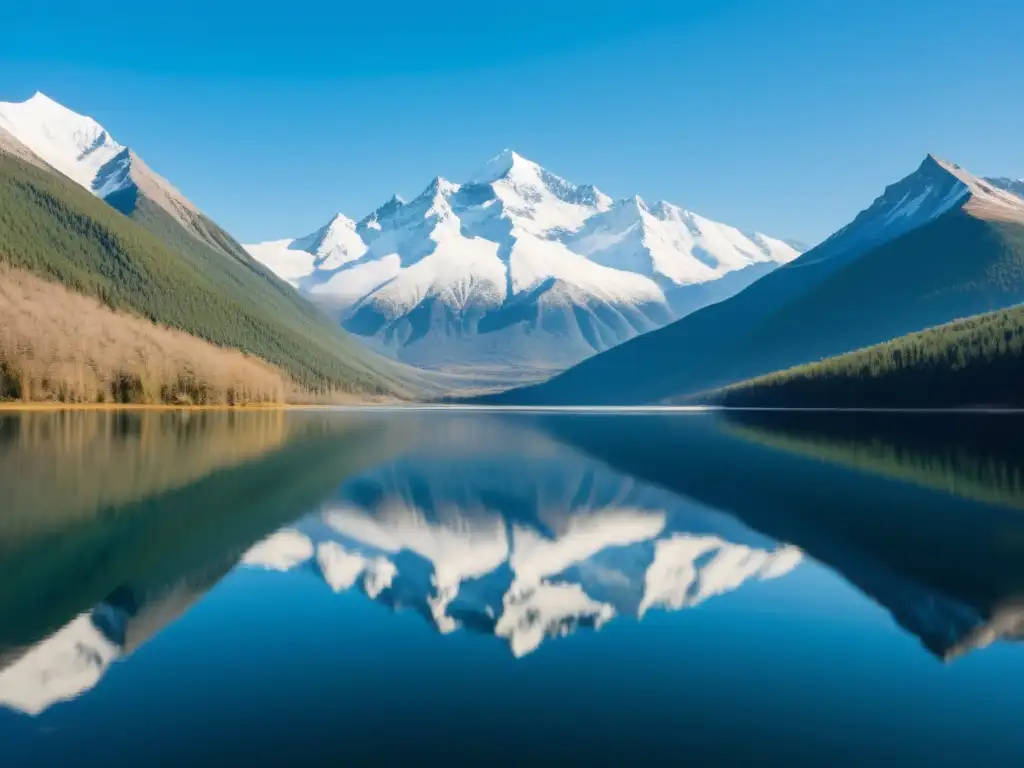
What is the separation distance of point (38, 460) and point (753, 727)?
66.3m

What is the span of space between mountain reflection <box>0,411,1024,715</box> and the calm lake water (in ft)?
0.60

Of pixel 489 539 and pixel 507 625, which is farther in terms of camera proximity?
pixel 489 539

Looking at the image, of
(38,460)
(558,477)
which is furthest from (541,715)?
(38,460)

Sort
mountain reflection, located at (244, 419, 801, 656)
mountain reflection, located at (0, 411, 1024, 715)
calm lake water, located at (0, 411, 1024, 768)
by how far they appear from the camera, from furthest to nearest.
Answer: mountain reflection, located at (244, 419, 801, 656) → mountain reflection, located at (0, 411, 1024, 715) → calm lake water, located at (0, 411, 1024, 768)

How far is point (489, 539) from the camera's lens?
129ft

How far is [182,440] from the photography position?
100250 millimetres

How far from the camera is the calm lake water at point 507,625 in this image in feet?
56.1

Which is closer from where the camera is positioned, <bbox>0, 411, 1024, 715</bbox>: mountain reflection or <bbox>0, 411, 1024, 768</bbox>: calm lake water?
<bbox>0, 411, 1024, 768</bbox>: calm lake water

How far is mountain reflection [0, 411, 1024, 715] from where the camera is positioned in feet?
83.6

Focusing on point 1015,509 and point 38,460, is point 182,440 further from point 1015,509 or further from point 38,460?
point 1015,509

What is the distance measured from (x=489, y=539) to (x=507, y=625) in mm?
13593

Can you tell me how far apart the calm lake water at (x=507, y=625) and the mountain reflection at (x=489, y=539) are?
0.60ft

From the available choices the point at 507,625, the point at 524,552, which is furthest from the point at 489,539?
the point at 507,625

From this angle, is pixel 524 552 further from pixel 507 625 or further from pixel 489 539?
pixel 507 625
